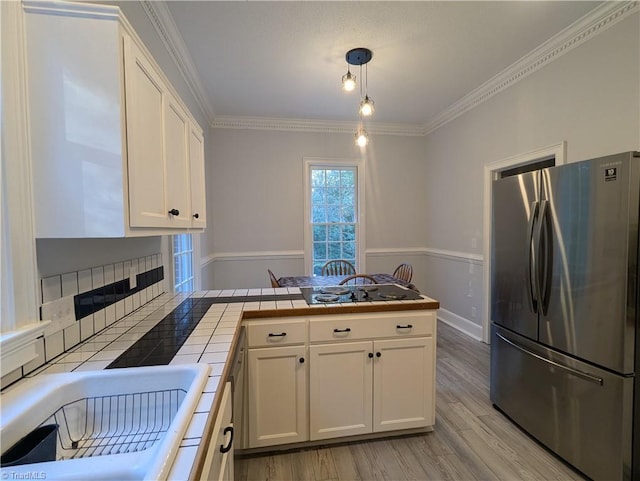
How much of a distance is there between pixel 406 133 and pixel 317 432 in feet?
13.6

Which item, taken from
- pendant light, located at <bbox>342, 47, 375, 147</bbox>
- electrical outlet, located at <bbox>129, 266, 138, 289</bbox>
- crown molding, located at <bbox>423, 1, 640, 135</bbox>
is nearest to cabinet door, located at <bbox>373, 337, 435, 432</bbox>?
electrical outlet, located at <bbox>129, 266, 138, 289</bbox>

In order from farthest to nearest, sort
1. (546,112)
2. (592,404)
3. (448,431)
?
(546,112) < (448,431) < (592,404)

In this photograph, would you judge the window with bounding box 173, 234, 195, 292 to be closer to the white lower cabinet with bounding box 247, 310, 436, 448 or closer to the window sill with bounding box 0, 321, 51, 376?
the white lower cabinet with bounding box 247, 310, 436, 448

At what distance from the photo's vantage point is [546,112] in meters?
2.60

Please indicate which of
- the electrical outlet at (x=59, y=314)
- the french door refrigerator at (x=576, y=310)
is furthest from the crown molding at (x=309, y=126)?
the electrical outlet at (x=59, y=314)

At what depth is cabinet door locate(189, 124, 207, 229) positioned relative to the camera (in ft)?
6.14

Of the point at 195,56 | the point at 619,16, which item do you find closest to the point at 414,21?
the point at 619,16

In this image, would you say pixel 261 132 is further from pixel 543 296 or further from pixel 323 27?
pixel 543 296

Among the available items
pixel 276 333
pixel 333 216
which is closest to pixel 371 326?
pixel 276 333

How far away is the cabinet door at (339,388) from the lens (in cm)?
177

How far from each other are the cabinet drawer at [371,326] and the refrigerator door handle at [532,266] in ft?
A: 2.03

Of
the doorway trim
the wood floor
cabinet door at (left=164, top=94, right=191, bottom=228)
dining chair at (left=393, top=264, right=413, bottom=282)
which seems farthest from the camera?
dining chair at (left=393, top=264, right=413, bottom=282)

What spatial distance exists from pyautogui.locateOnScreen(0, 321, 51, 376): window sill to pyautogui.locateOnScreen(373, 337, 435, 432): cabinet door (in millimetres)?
1544

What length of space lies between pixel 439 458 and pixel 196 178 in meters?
2.31
